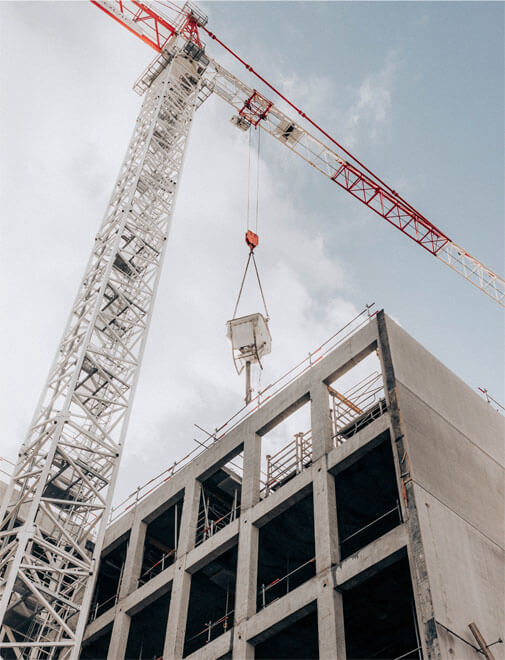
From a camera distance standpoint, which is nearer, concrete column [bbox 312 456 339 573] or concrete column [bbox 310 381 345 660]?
concrete column [bbox 310 381 345 660]

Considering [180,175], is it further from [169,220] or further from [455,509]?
[455,509]

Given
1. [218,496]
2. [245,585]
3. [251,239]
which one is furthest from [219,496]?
[251,239]

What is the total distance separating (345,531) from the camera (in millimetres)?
23969

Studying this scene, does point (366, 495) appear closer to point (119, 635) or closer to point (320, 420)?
point (320, 420)

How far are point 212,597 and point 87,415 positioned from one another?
803 cm

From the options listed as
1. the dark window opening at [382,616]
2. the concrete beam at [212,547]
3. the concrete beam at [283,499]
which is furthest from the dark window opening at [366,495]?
the concrete beam at [212,547]

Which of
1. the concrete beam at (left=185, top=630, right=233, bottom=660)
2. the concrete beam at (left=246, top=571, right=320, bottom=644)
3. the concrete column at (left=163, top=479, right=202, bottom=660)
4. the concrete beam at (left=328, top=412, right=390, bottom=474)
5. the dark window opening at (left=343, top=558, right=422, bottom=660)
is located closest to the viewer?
the concrete beam at (left=246, top=571, right=320, bottom=644)

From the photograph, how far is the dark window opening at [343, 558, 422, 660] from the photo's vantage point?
67.6 feet

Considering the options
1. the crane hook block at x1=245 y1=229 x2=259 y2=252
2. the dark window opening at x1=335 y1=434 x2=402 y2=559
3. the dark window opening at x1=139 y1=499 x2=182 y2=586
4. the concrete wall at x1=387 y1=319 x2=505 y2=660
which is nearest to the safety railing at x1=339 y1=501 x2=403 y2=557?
the dark window opening at x1=335 y1=434 x2=402 y2=559

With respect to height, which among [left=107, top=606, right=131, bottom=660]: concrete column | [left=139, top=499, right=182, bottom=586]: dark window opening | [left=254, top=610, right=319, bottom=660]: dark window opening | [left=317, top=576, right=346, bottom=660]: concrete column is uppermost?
[left=139, top=499, right=182, bottom=586]: dark window opening

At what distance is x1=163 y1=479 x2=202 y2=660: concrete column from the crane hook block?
1270 centimetres

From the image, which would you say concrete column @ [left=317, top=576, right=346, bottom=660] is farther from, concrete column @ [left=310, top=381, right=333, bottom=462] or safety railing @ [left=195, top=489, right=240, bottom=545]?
safety railing @ [left=195, top=489, right=240, bottom=545]

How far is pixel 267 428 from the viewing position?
86.2 feet

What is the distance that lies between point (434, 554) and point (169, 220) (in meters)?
21.0
